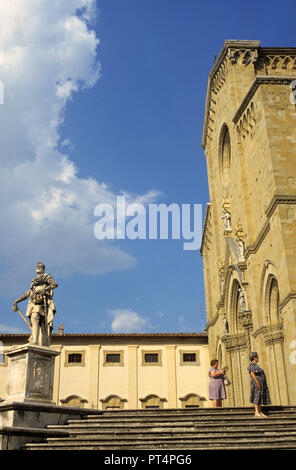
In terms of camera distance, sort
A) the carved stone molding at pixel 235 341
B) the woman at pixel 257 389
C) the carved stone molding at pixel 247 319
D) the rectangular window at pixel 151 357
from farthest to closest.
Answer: the rectangular window at pixel 151 357, the carved stone molding at pixel 235 341, the carved stone molding at pixel 247 319, the woman at pixel 257 389

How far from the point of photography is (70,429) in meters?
10.4

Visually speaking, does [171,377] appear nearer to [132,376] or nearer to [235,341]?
[132,376]

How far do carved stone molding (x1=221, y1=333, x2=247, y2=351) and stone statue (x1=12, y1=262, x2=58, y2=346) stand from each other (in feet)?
41.0

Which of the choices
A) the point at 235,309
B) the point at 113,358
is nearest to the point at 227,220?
the point at 235,309

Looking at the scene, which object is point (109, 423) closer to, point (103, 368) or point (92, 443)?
point (92, 443)

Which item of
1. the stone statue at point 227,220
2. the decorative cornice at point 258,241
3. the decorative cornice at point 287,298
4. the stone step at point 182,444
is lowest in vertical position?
the stone step at point 182,444

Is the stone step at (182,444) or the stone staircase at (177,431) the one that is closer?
the stone step at (182,444)

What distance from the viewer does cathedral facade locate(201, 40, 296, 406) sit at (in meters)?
16.2

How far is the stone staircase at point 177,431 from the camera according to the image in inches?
357

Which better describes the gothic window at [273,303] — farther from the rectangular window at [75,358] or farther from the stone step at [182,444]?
the rectangular window at [75,358]

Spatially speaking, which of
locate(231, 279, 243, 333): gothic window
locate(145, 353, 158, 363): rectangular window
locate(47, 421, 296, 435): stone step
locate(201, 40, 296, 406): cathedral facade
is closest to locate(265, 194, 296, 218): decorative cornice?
locate(201, 40, 296, 406): cathedral facade

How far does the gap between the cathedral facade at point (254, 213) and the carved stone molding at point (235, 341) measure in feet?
0.15

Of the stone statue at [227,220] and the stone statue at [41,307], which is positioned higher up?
the stone statue at [227,220]

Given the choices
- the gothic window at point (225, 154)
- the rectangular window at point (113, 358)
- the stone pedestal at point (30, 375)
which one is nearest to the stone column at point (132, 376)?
the rectangular window at point (113, 358)
